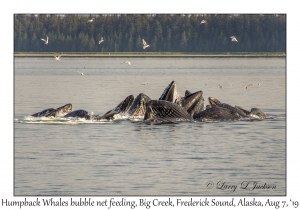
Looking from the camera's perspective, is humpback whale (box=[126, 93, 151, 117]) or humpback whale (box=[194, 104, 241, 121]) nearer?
humpback whale (box=[194, 104, 241, 121])

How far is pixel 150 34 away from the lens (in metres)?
137

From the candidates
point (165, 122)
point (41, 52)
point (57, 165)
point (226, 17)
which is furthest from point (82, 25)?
point (57, 165)

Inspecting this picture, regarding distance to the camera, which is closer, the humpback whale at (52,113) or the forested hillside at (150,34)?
the humpback whale at (52,113)

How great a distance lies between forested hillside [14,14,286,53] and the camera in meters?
127

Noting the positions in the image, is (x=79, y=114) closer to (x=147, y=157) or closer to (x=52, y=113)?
(x=52, y=113)

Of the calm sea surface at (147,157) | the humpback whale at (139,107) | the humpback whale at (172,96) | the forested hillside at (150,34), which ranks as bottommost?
the calm sea surface at (147,157)

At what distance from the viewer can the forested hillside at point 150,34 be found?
416ft

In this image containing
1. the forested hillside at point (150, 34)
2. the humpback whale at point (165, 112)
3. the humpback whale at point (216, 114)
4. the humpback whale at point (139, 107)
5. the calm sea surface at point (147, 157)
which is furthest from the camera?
the forested hillside at point (150, 34)

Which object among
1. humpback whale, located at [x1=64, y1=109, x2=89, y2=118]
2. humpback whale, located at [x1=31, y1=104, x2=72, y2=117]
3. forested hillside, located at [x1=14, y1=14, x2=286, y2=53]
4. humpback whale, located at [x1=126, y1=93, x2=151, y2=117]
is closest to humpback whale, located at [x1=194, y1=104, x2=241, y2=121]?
humpback whale, located at [x1=126, y1=93, x2=151, y2=117]

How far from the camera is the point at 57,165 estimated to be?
2444cm

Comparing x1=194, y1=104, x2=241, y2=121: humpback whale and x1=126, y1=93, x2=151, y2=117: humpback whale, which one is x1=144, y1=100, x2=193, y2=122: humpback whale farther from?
x1=126, y1=93, x2=151, y2=117: humpback whale

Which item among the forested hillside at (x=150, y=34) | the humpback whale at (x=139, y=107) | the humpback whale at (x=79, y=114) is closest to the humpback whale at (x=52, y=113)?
the humpback whale at (x=79, y=114)

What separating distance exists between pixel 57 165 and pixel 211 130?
A: 825 centimetres

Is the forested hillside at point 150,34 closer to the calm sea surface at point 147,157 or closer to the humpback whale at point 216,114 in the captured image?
the calm sea surface at point 147,157
